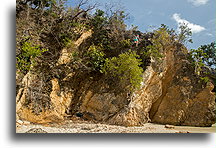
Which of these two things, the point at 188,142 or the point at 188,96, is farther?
the point at 188,96

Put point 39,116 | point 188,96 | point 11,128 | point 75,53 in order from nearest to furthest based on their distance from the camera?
point 11,128 → point 39,116 → point 75,53 → point 188,96

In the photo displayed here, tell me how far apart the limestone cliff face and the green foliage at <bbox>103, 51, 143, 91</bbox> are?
32cm

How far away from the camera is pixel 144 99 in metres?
4.79

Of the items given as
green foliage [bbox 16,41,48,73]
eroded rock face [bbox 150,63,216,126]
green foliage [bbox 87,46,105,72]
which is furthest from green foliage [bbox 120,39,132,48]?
green foliage [bbox 16,41,48,73]

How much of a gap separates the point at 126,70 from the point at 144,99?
1114mm

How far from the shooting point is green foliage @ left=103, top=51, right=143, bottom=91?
4.21 m

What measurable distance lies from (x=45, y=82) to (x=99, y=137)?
197 centimetres

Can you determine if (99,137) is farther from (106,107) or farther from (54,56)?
(54,56)

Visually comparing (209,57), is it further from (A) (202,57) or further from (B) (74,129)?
(B) (74,129)

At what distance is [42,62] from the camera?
3879 millimetres

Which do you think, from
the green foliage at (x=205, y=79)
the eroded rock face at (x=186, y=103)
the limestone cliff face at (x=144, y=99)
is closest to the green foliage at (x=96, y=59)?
the limestone cliff face at (x=144, y=99)

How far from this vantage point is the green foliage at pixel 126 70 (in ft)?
13.8

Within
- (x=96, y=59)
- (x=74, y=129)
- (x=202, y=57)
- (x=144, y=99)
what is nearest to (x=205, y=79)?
(x=202, y=57)

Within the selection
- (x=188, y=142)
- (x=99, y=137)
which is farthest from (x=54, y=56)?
(x=188, y=142)
